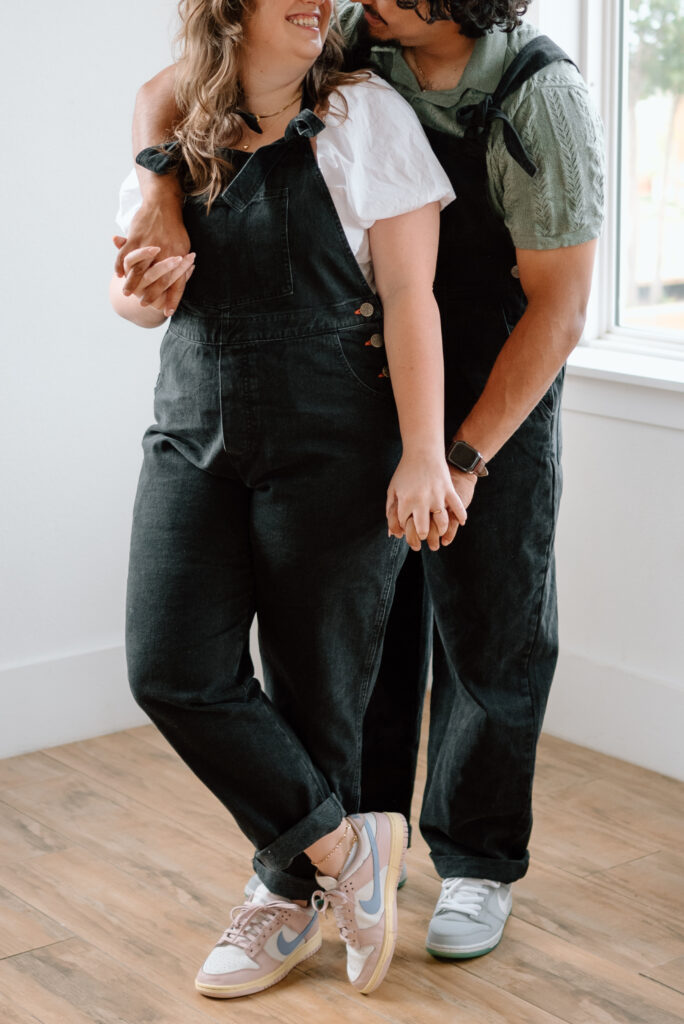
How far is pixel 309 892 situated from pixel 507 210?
3.37 ft

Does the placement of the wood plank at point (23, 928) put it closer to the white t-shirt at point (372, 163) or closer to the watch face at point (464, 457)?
the watch face at point (464, 457)

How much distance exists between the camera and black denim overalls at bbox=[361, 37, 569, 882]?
1.87m

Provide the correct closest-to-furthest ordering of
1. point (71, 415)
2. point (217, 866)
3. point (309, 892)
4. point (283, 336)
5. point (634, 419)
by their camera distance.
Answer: point (283, 336), point (309, 892), point (217, 866), point (634, 419), point (71, 415)

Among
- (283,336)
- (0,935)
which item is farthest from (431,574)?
(0,935)

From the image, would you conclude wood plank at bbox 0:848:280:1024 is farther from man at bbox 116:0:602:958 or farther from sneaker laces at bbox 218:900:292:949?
man at bbox 116:0:602:958

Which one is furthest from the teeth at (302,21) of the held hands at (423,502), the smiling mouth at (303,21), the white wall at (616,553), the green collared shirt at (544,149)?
the white wall at (616,553)

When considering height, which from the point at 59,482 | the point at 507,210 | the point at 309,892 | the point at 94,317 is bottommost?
the point at 309,892

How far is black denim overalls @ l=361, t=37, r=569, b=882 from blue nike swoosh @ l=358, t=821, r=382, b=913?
0.63 feet

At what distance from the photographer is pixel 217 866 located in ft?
7.66

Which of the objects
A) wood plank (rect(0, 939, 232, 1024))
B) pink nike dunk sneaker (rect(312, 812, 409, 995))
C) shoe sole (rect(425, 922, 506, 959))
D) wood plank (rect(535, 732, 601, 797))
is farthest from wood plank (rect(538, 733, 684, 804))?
wood plank (rect(0, 939, 232, 1024))

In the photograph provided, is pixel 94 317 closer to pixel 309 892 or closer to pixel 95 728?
pixel 95 728

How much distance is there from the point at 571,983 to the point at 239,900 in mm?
568

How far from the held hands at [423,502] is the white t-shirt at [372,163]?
0.28 metres

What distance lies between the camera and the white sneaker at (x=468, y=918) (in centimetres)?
202
